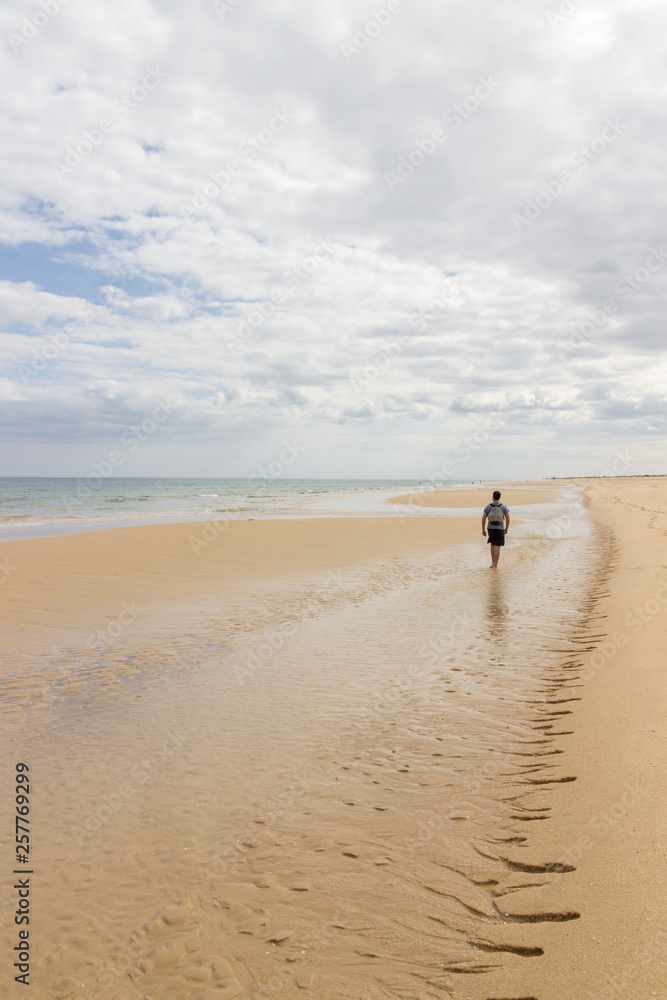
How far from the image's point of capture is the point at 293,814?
4121 mm

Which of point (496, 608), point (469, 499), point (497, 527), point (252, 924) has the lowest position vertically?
point (252, 924)

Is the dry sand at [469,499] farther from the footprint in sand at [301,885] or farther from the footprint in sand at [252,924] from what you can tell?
the footprint in sand at [252,924]

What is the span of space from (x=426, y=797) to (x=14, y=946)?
2661 mm

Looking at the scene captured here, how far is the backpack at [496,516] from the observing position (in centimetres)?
1495

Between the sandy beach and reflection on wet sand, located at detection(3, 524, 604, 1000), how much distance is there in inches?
0.6

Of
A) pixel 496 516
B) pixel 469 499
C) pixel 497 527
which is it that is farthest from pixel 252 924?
pixel 469 499

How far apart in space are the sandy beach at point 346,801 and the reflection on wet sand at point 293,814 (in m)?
0.02

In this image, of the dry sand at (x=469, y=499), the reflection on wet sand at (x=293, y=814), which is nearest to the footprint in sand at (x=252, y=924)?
the reflection on wet sand at (x=293, y=814)

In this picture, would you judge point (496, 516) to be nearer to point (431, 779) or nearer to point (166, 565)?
point (166, 565)

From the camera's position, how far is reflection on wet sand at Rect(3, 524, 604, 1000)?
2.88 metres

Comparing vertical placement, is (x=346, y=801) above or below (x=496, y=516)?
below

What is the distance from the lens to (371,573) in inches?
569

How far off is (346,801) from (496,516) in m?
11.8

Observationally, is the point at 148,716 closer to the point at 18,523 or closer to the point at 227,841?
the point at 227,841
